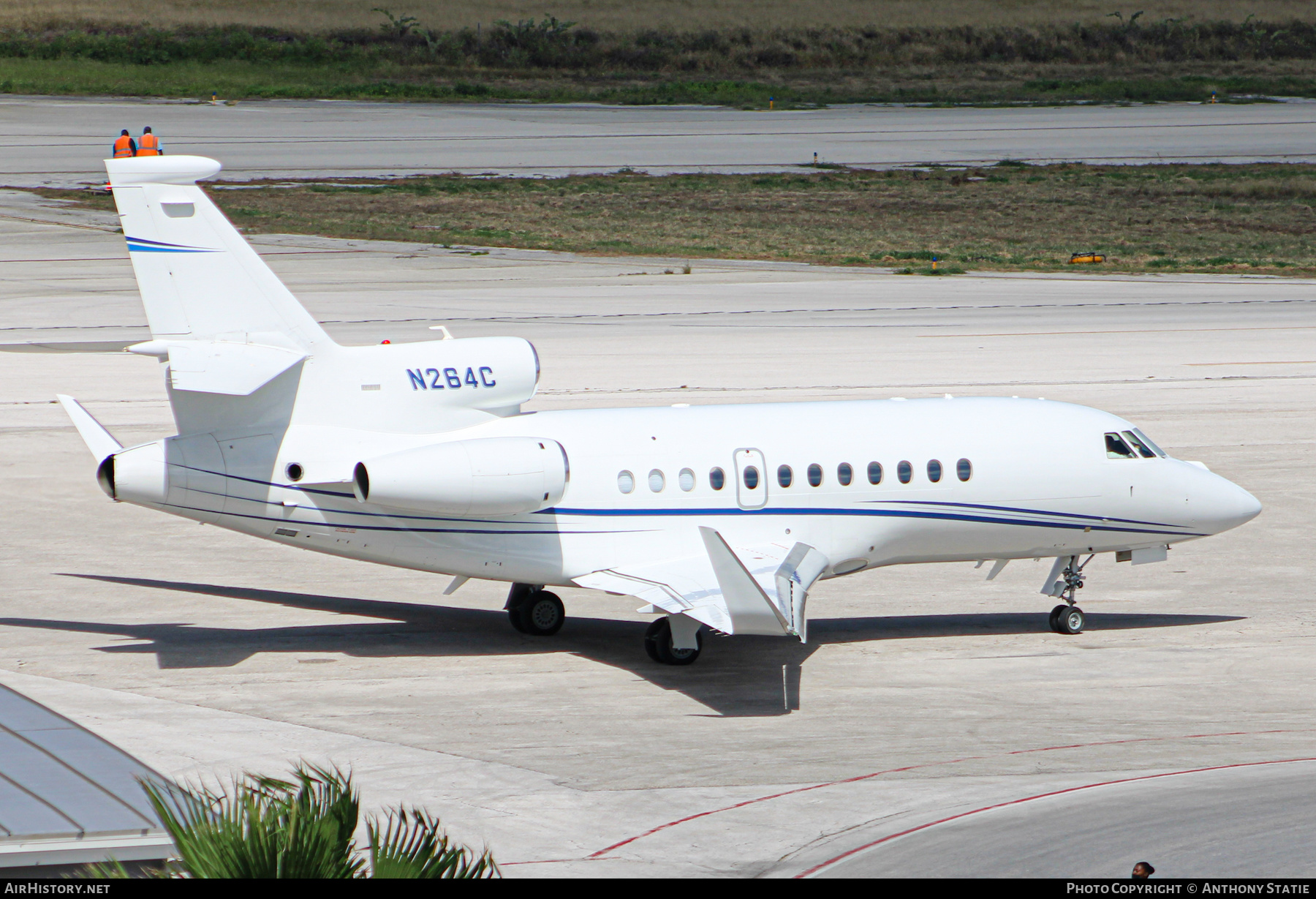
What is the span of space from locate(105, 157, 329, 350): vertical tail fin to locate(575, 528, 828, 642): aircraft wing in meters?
5.55

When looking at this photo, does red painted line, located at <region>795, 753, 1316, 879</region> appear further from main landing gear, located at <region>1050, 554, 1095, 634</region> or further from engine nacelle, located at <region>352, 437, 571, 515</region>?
engine nacelle, located at <region>352, 437, 571, 515</region>

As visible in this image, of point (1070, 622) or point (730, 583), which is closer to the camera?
point (730, 583)

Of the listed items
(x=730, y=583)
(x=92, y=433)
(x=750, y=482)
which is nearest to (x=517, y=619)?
(x=750, y=482)

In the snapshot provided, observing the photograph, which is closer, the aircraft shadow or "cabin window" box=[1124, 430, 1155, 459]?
the aircraft shadow

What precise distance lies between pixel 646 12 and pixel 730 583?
13576cm

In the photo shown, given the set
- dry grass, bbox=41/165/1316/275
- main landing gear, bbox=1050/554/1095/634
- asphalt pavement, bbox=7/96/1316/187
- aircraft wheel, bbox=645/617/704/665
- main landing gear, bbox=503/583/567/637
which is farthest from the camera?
asphalt pavement, bbox=7/96/1316/187

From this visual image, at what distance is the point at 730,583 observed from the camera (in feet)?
59.7

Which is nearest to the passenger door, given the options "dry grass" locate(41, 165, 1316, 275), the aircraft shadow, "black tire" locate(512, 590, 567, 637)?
the aircraft shadow

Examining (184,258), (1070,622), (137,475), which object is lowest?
(1070,622)

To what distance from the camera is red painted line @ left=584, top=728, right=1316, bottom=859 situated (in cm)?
1432

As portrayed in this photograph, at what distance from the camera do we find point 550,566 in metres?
20.8

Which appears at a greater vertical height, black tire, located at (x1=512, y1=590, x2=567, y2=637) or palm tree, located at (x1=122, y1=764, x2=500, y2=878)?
palm tree, located at (x1=122, y1=764, x2=500, y2=878)

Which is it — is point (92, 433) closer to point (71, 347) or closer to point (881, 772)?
point (881, 772)

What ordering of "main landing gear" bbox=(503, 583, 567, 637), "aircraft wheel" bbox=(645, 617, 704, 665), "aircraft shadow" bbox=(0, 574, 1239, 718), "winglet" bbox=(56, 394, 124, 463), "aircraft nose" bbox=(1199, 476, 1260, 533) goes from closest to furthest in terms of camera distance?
"aircraft shadow" bbox=(0, 574, 1239, 718) → "aircraft wheel" bbox=(645, 617, 704, 665) → "winglet" bbox=(56, 394, 124, 463) → "main landing gear" bbox=(503, 583, 567, 637) → "aircraft nose" bbox=(1199, 476, 1260, 533)
